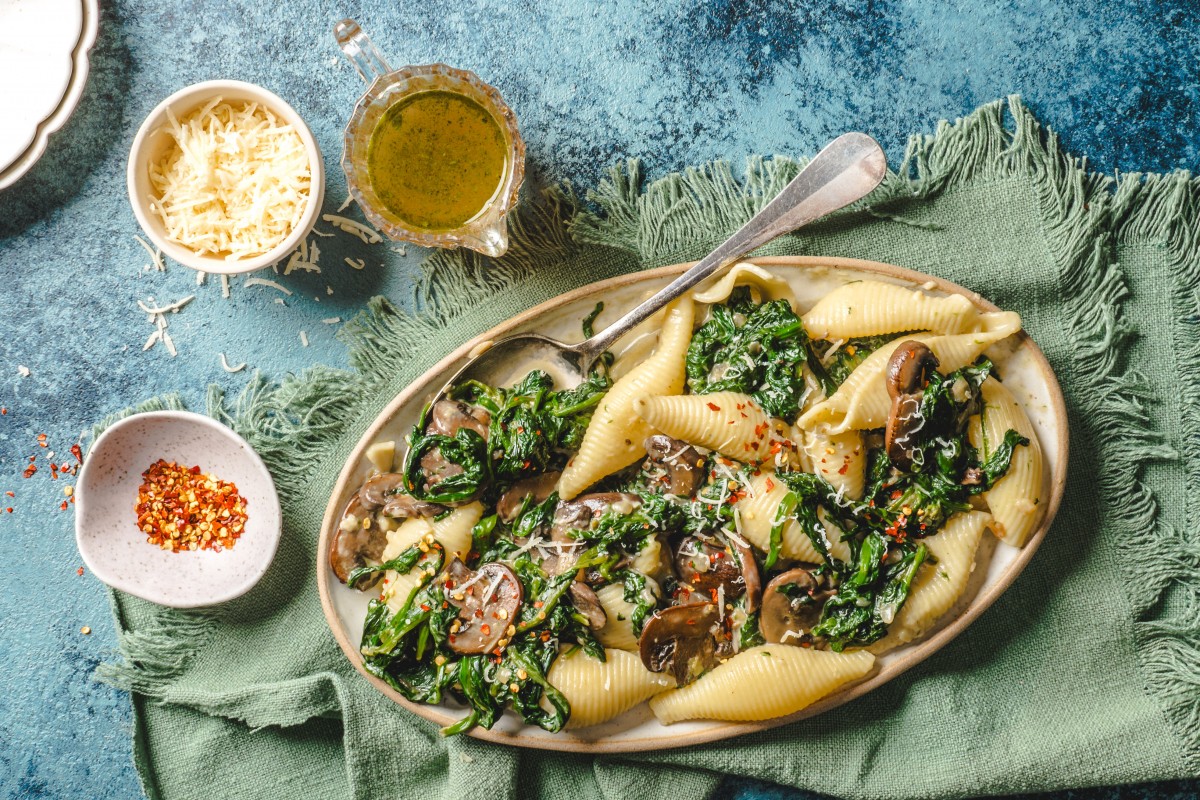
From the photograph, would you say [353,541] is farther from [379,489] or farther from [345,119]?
[345,119]

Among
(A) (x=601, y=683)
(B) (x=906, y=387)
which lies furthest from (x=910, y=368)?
(A) (x=601, y=683)

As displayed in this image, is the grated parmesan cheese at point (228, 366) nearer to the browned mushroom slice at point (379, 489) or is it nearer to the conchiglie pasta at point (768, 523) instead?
the browned mushroom slice at point (379, 489)

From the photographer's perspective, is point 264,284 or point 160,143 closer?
point 160,143

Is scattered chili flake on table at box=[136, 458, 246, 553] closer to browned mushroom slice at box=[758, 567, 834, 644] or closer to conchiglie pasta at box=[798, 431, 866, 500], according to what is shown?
browned mushroom slice at box=[758, 567, 834, 644]

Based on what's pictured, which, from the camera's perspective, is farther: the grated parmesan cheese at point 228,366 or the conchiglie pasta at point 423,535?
the grated parmesan cheese at point 228,366

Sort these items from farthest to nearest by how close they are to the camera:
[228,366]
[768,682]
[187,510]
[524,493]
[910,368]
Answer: [228,366], [187,510], [524,493], [768,682], [910,368]

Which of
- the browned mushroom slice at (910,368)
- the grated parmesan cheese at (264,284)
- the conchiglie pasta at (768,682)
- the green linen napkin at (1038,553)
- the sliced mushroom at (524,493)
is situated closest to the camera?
the browned mushroom slice at (910,368)

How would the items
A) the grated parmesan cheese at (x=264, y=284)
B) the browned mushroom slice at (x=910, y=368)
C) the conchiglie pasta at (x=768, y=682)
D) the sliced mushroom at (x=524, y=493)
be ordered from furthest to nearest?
1. the grated parmesan cheese at (x=264, y=284)
2. the sliced mushroom at (x=524, y=493)
3. the conchiglie pasta at (x=768, y=682)
4. the browned mushroom slice at (x=910, y=368)

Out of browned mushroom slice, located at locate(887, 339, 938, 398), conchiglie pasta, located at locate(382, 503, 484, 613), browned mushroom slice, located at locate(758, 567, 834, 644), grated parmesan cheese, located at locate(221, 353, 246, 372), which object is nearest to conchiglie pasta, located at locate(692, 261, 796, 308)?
browned mushroom slice, located at locate(887, 339, 938, 398)

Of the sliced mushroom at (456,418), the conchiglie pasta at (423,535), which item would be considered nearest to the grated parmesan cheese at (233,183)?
the sliced mushroom at (456,418)
